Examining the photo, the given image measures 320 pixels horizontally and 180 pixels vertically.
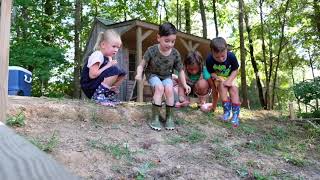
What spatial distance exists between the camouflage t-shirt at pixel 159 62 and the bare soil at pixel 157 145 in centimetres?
59

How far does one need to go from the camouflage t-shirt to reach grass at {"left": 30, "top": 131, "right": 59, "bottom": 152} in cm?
185

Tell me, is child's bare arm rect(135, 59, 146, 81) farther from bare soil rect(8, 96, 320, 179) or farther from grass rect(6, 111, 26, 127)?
grass rect(6, 111, 26, 127)

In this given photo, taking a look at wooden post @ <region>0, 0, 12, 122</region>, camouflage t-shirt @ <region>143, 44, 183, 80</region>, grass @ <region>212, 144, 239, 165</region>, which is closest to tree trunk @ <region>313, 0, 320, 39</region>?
camouflage t-shirt @ <region>143, 44, 183, 80</region>

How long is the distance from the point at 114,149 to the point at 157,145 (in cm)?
61

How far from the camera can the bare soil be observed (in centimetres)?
361

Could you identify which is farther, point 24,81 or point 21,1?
point 21,1

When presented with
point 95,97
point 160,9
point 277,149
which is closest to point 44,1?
point 160,9

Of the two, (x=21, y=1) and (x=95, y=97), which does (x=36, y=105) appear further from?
(x=21, y=1)

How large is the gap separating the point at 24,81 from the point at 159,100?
3.21m

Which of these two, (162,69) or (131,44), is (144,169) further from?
(131,44)

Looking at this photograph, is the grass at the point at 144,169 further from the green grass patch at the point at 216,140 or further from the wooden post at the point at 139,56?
the wooden post at the point at 139,56

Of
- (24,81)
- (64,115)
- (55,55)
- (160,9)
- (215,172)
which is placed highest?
(160,9)

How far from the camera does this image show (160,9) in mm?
27594

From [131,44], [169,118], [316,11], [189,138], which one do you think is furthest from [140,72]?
[316,11]
